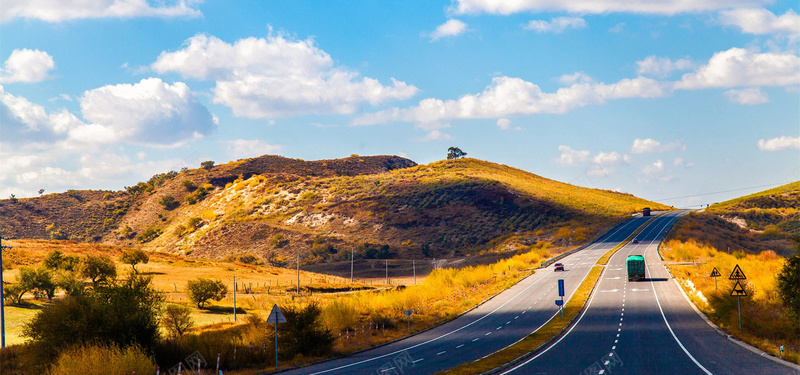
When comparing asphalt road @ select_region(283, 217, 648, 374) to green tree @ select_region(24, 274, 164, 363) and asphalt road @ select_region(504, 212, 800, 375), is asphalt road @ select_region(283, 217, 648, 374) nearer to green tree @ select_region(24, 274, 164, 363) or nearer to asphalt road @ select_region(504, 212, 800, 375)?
asphalt road @ select_region(504, 212, 800, 375)

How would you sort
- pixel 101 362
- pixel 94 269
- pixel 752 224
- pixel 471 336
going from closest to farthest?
1. pixel 101 362
2. pixel 471 336
3. pixel 94 269
4. pixel 752 224

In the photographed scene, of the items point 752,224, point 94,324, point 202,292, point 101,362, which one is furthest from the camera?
point 752,224

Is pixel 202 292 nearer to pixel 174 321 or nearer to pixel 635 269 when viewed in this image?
pixel 174 321

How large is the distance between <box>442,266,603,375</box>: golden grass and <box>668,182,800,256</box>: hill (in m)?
52.2

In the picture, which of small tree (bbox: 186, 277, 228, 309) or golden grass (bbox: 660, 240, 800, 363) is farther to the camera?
small tree (bbox: 186, 277, 228, 309)

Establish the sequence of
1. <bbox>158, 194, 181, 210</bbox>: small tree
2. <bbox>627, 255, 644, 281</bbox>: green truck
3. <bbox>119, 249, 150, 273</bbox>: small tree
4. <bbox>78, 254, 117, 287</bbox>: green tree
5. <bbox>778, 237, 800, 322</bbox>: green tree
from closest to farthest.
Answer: <bbox>778, 237, 800, 322</bbox>: green tree < <bbox>627, 255, 644, 281</bbox>: green truck < <bbox>78, 254, 117, 287</bbox>: green tree < <bbox>119, 249, 150, 273</bbox>: small tree < <bbox>158, 194, 181, 210</bbox>: small tree

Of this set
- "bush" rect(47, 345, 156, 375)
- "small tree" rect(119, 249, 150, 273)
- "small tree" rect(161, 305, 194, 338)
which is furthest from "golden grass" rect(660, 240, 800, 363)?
"small tree" rect(119, 249, 150, 273)

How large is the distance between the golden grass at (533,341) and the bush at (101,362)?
12.6 metres

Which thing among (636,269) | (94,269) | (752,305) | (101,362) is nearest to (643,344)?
(752,305)

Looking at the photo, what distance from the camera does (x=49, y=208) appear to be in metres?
Result: 172

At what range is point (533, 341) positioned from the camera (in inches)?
1395

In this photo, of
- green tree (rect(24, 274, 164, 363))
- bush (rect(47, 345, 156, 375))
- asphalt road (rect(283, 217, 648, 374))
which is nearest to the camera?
bush (rect(47, 345, 156, 375))

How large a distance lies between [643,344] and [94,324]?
2774 centimetres

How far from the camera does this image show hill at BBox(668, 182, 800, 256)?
108 meters
